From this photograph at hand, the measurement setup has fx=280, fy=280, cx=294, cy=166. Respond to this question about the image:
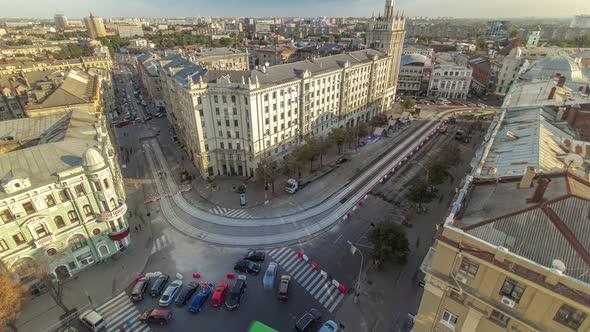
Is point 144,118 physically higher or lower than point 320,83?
lower

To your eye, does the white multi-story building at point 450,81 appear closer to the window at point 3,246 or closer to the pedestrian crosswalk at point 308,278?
the pedestrian crosswalk at point 308,278

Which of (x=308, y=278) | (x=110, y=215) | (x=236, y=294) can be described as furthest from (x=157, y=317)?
(x=308, y=278)

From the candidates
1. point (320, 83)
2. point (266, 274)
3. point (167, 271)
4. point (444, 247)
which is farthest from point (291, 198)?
point (444, 247)

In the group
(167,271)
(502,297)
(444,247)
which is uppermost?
(444,247)

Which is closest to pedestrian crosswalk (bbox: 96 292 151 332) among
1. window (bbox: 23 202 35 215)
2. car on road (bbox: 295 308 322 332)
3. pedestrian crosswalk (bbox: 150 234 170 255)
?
pedestrian crosswalk (bbox: 150 234 170 255)

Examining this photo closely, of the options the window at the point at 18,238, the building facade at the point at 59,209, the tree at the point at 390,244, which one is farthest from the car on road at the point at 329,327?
the window at the point at 18,238

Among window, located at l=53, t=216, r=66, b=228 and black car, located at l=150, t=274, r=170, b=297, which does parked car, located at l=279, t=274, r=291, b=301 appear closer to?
black car, located at l=150, t=274, r=170, b=297

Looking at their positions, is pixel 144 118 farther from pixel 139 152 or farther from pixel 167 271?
pixel 167 271
